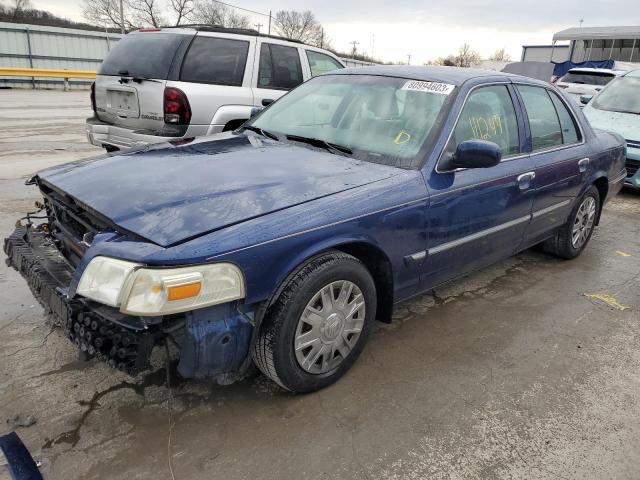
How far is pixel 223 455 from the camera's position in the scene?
85.2 inches

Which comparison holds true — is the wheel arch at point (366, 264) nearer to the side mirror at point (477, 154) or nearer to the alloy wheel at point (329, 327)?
the alloy wheel at point (329, 327)

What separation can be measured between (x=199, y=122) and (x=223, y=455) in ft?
14.3

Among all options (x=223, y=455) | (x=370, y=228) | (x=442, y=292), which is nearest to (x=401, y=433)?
(x=223, y=455)

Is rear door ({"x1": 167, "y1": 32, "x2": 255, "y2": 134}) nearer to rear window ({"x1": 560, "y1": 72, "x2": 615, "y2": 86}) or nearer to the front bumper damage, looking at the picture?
the front bumper damage

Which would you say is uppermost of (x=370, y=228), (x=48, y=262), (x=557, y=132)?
(x=557, y=132)

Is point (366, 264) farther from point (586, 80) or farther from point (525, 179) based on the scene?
point (586, 80)

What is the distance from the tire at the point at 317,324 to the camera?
229 cm

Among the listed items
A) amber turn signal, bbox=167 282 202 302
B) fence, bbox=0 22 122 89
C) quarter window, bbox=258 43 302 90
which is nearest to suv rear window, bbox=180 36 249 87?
quarter window, bbox=258 43 302 90

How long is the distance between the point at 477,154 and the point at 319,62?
16.9 ft

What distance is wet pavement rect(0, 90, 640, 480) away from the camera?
2158 mm

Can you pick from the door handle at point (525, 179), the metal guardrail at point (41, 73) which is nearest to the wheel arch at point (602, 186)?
the door handle at point (525, 179)

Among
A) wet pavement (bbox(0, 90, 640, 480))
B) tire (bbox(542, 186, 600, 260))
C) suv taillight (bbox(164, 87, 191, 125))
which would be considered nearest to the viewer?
wet pavement (bbox(0, 90, 640, 480))

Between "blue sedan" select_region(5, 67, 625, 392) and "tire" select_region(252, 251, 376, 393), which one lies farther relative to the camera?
"tire" select_region(252, 251, 376, 393)

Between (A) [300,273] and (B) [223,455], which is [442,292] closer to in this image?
(A) [300,273]
